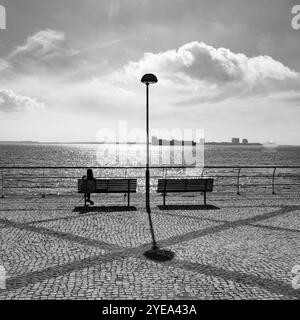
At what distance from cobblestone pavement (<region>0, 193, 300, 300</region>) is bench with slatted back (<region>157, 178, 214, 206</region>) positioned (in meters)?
0.79

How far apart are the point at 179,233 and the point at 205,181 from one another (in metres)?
4.65

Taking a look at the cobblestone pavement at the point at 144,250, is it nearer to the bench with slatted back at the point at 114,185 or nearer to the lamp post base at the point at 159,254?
the lamp post base at the point at 159,254

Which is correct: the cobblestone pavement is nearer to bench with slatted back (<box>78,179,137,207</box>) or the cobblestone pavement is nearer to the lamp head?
bench with slatted back (<box>78,179,137,207</box>)

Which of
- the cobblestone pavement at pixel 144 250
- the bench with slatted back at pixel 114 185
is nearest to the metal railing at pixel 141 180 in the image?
the bench with slatted back at pixel 114 185

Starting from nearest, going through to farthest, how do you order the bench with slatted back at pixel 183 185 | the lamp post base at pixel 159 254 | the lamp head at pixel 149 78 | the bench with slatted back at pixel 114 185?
the lamp post base at pixel 159 254, the lamp head at pixel 149 78, the bench with slatted back at pixel 114 185, the bench with slatted back at pixel 183 185

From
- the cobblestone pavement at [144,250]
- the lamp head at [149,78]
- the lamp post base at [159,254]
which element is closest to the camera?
the cobblestone pavement at [144,250]

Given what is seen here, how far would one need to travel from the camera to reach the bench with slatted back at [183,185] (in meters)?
12.5

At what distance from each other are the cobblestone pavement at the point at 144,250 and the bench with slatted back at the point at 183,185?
2.59ft

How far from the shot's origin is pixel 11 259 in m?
6.43

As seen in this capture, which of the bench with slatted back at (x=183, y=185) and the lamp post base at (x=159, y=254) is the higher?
the bench with slatted back at (x=183, y=185)

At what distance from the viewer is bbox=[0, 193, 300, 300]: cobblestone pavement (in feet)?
16.9
